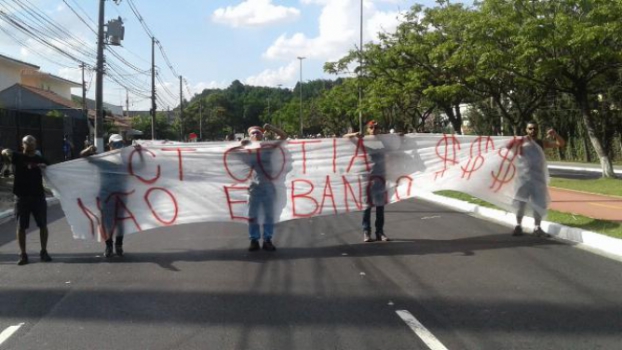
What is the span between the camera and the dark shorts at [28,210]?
8461 millimetres

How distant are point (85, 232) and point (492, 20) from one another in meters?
14.0

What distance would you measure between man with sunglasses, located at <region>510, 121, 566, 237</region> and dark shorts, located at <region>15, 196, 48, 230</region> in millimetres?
7016

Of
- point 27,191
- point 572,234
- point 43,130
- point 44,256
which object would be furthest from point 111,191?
point 43,130

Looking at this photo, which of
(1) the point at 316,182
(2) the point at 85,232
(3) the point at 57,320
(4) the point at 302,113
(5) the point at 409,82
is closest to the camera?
(3) the point at 57,320

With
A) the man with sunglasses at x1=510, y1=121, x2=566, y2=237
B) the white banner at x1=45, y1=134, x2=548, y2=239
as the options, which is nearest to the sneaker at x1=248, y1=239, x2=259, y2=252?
the white banner at x1=45, y1=134, x2=548, y2=239

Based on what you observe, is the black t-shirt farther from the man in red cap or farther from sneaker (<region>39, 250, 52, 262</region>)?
the man in red cap

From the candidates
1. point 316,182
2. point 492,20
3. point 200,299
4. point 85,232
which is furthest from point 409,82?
point 200,299

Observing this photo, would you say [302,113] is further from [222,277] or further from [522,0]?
[222,277]

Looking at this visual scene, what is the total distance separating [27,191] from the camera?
8.52 m

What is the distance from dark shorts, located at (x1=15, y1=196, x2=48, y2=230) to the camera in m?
8.46

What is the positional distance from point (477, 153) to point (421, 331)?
5538 millimetres

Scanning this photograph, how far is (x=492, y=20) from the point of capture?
18.7 m

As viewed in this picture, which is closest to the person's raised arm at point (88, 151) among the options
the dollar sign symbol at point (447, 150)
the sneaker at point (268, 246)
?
the sneaker at point (268, 246)

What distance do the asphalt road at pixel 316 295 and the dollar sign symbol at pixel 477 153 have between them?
1080mm
